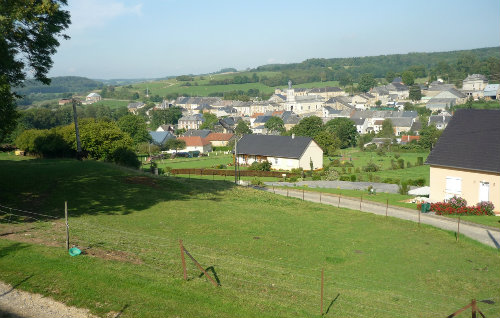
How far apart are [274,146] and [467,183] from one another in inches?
1532

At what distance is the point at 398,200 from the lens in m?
36.1

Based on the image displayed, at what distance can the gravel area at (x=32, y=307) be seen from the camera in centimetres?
1052

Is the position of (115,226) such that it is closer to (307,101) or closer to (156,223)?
(156,223)

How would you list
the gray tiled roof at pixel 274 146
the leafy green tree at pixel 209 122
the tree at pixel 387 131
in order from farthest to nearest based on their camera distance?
the leafy green tree at pixel 209 122, the tree at pixel 387 131, the gray tiled roof at pixel 274 146

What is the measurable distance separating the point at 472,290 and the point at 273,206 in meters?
16.1

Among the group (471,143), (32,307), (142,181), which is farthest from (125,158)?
(32,307)

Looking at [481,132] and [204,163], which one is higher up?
[481,132]

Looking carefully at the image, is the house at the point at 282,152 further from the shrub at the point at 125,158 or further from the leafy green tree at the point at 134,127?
the leafy green tree at the point at 134,127

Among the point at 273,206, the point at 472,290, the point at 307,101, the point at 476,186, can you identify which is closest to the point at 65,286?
the point at 472,290

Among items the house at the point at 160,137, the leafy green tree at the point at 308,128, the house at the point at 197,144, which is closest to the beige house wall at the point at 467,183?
the leafy green tree at the point at 308,128

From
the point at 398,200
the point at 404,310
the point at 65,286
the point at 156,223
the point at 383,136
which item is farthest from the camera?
the point at 383,136

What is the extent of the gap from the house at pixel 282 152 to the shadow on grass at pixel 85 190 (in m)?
29.0

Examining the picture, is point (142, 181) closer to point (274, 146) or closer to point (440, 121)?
point (274, 146)

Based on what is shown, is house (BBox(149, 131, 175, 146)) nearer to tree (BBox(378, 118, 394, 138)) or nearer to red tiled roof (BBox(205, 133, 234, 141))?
red tiled roof (BBox(205, 133, 234, 141))
